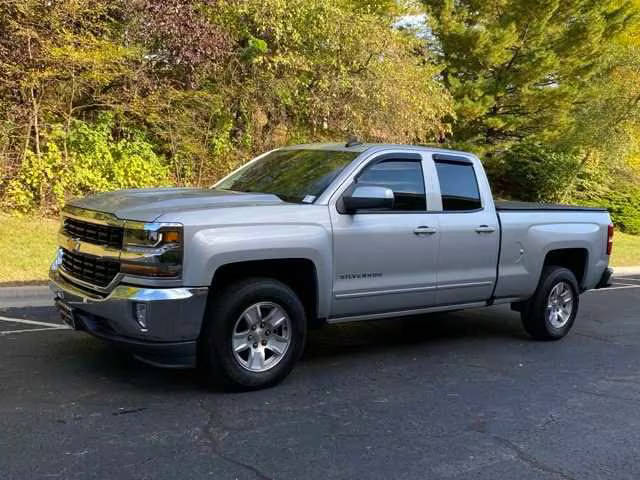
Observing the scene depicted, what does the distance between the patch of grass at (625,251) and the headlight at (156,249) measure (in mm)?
13201

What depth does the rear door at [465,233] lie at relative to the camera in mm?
6293

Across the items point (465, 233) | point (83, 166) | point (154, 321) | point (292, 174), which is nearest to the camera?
point (154, 321)

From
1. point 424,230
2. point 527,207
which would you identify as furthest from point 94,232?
point 527,207

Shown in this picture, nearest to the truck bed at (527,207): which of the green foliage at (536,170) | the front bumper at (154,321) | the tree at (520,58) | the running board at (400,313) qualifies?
the running board at (400,313)

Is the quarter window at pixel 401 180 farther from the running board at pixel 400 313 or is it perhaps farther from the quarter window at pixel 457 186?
the running board at pixel 400 313

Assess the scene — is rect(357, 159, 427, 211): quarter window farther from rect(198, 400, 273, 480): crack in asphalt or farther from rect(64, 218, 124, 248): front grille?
rect(198, 400, 273, 480): crack in asphalt

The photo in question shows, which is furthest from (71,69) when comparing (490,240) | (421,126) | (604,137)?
(604,137)

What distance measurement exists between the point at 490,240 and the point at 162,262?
333 cm

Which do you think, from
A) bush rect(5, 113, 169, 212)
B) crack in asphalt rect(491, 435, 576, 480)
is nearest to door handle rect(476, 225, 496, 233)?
crack in asphalt rect(491, 435, 576, 480)

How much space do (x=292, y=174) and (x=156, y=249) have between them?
1.75 m

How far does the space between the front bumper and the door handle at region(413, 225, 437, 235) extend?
2.06m

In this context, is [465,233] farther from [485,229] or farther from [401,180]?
[401,180]

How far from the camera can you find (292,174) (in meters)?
6.05

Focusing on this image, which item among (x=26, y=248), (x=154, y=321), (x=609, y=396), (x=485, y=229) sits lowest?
(x=609, y=396)
